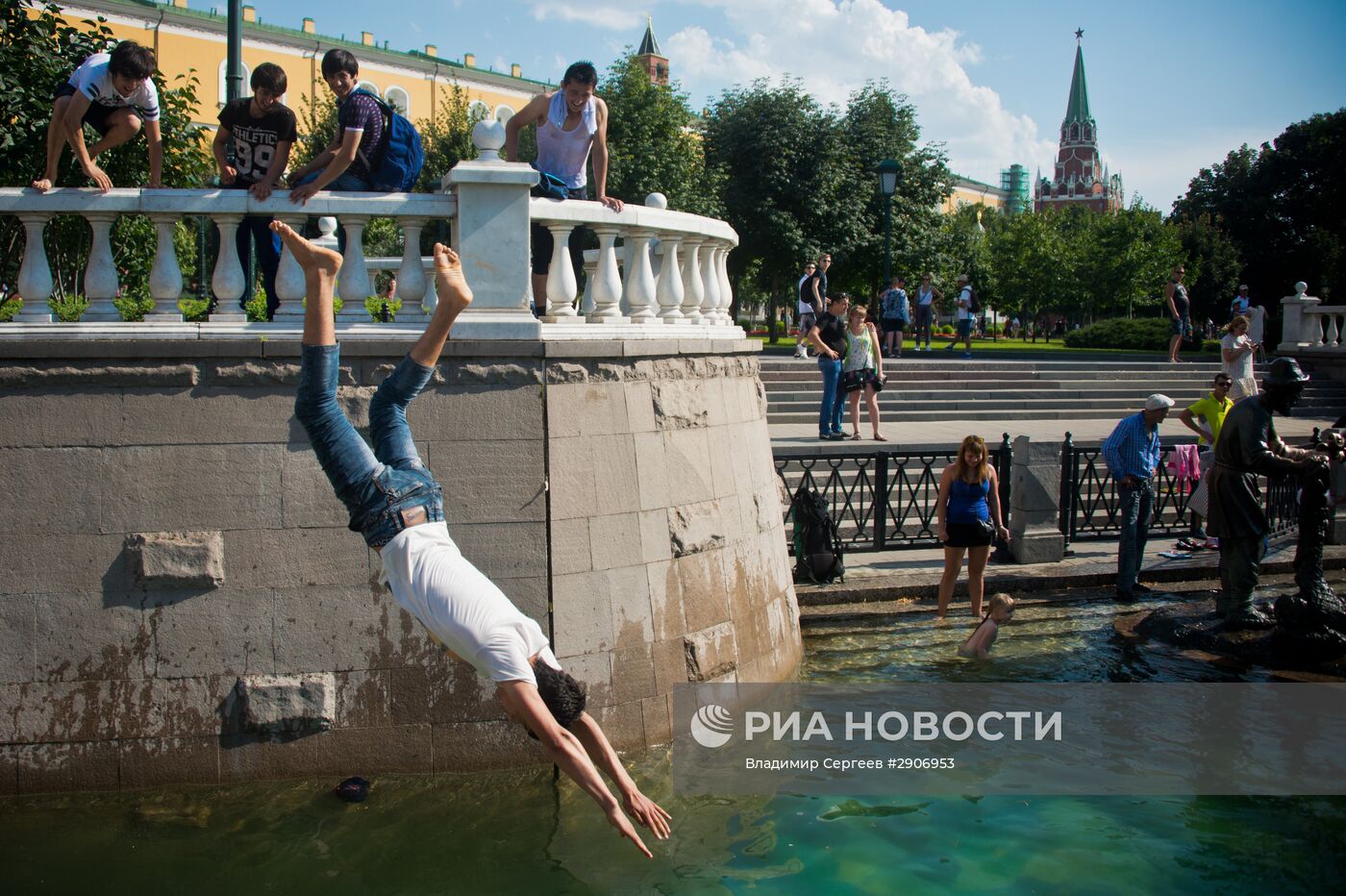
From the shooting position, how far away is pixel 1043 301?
56031mm

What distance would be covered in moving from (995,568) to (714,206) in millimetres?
25049

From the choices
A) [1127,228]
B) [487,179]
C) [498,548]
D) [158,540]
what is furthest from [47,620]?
[1127,228]

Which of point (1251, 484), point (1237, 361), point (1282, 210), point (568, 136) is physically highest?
point (1282, 210)

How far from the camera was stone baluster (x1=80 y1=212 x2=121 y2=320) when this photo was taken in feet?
20.3

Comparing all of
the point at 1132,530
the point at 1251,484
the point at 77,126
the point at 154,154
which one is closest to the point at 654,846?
the point at 154,154

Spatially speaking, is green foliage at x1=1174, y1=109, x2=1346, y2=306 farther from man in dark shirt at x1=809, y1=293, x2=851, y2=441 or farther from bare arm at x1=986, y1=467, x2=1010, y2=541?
bare arm at x1=986, y1=467, x2=1010, y2=541

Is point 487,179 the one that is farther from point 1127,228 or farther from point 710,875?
point 1127,228

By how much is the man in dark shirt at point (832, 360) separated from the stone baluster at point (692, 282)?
625 centimetres

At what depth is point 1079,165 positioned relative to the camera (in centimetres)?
13625

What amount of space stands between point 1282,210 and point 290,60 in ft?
170

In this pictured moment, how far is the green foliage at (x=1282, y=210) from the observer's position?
4366 centimetres

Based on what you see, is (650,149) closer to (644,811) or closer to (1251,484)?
(1251,484)

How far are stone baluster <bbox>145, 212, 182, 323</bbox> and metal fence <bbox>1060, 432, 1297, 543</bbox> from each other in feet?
28.6

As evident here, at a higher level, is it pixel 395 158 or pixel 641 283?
pixel 395 158
